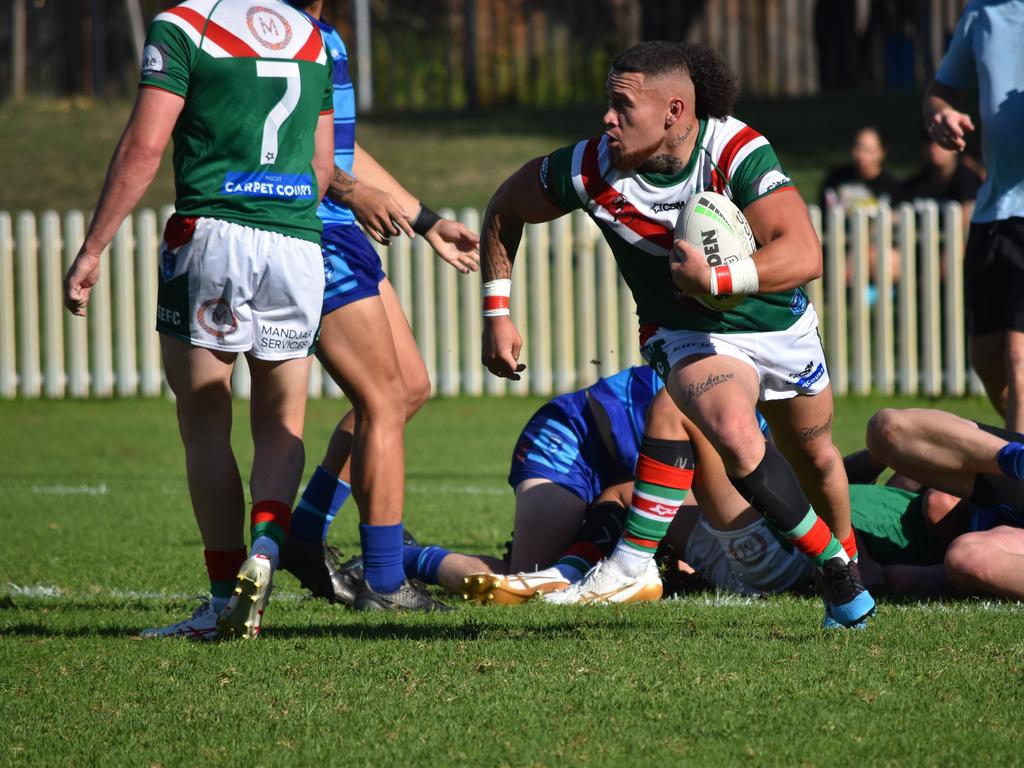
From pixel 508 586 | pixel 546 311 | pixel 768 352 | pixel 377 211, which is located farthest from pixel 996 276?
pixel 546 311

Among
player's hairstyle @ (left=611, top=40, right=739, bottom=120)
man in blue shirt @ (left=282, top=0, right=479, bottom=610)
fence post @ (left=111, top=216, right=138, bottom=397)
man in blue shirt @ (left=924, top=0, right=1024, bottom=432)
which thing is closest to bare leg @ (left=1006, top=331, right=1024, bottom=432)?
man in blue shirt @ (left=924, top=0, right=1024, bottom=432)

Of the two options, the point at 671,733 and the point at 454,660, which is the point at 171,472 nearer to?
the point at 454,660

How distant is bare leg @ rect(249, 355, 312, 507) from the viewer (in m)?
4.64

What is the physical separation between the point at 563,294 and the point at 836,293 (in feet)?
8.52

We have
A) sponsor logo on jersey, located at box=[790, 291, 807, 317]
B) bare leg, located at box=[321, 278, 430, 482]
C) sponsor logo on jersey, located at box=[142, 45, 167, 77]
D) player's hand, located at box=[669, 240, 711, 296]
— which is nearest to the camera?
player's hand, located at box=[669, 240, 711, 296]

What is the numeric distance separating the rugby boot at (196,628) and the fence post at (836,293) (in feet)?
31.8

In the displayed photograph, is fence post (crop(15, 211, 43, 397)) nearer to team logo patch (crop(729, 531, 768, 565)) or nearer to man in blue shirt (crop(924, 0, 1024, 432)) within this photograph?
man in blue shirt (crop(924, 0, 1024, 432))

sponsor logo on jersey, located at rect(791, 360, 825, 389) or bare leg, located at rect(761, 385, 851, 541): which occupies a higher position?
sponsor logo on jersey, located at rect(791, 360, 825, 389)

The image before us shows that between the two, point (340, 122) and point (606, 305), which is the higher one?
point (340, 122)

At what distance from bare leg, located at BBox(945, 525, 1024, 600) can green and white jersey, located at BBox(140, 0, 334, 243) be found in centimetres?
247

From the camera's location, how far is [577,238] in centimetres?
1384

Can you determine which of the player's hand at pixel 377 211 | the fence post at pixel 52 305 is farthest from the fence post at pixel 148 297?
the player's hand at pixel 377 211

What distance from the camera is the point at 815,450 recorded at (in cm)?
478

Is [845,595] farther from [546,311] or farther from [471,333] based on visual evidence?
[471,333]
